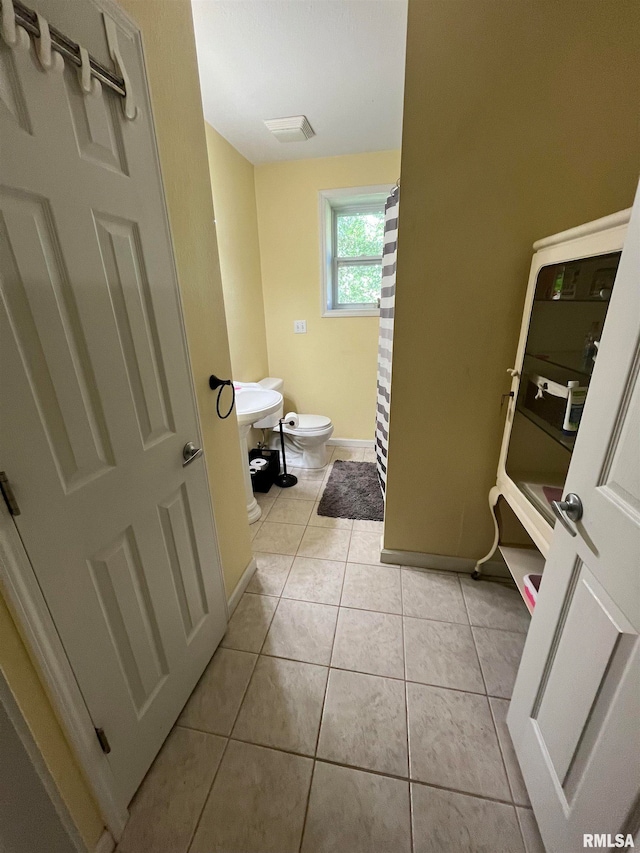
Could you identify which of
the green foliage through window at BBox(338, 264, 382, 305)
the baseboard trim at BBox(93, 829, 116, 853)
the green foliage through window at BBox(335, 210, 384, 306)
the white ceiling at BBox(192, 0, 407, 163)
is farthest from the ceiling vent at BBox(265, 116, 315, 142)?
the baseboard trim at BBox(93, 829, 116, 853)

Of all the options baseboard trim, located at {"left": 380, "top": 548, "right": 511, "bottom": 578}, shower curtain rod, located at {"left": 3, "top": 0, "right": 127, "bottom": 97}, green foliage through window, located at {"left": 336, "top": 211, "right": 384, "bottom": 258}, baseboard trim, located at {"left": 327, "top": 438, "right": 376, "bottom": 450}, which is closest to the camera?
shower curtain rod, located at {"left": 3, "top": 0, "right": 127, "bottom": 97}

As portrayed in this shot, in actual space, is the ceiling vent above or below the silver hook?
above

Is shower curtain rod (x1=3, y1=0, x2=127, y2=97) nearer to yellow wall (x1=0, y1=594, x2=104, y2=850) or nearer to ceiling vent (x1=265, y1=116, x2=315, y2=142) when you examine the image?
yellow wall (x1=0, y1=594, x2=104, y2=850)

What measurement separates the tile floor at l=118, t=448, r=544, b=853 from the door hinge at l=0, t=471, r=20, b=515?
39.9 inches

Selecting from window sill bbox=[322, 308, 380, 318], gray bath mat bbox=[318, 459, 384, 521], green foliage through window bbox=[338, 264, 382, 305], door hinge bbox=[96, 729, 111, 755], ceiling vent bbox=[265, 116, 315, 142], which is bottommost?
gray bath mat bbox=[318, 459, 384, 521]

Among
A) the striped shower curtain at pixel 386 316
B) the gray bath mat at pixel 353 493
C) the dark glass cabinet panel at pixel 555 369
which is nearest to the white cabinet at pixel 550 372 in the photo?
the dark glass cabinet panel at pixel 555 369

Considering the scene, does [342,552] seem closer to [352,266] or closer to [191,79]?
[191,79]

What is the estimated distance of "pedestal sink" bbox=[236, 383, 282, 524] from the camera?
1939 millimetres

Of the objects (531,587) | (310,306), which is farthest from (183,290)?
(310,306)

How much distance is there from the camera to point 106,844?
34.5 inches

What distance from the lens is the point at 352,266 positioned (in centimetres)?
301

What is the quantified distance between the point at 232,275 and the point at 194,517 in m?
1.93

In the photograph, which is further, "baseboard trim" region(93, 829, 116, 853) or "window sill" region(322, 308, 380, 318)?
"window sill" region(322, 308, 380, 318)

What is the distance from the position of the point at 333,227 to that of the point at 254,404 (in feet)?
6.11
